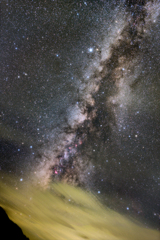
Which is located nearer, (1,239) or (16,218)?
(1,239)

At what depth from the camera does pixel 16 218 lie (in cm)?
3853

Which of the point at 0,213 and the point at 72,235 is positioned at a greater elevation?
the point at 72,235

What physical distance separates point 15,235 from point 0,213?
20.2 feet

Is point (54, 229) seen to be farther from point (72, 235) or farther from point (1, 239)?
point (1, 239)

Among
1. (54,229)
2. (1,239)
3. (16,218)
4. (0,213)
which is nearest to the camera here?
(1,239)

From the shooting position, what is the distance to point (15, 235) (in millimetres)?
29844

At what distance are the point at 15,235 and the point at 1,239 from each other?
6.03 metres

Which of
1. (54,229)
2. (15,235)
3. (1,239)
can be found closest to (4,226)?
(15,235)

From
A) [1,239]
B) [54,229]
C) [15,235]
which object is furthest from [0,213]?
[54,229]

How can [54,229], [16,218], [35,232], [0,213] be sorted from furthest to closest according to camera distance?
[35,232] < [54,229] < [16,218] < [0,213]

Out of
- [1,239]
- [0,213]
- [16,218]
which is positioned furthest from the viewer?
[16,218]

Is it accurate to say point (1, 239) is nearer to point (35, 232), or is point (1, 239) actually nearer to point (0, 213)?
point (0, 213)

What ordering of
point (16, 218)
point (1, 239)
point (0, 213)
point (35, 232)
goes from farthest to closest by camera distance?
point (35, 232) < point (16, 218) < point (0, 213) < point (1, 239)

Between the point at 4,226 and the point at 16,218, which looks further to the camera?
the point at 16,218
